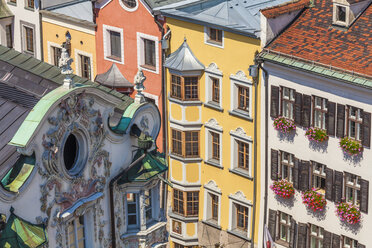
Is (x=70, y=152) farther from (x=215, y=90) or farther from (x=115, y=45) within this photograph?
(x=115, y=45)

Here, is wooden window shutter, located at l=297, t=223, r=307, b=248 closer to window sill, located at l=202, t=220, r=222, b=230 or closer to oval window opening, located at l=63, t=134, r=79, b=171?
window sill, located at l=202, t=220, r=222, b=230

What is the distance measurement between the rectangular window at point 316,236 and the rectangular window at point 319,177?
2.27m

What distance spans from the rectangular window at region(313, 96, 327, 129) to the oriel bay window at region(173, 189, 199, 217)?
12.0 meters

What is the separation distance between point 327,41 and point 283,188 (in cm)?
856

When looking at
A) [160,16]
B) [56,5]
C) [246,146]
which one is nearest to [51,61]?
[56,5]

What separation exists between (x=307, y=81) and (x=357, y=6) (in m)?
4.93

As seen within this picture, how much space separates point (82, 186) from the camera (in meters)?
54.8

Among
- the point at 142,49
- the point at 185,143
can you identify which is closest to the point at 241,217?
the point at 185,143

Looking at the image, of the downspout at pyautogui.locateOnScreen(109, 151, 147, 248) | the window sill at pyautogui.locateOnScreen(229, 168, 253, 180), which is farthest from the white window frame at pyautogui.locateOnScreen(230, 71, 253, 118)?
the downspout at pyautogui.locateOnScreen(109, 151, 147, 248)

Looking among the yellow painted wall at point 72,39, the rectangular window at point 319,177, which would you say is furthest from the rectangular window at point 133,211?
the yellow painted wall at point 72,39

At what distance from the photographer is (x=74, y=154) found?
5428 cm

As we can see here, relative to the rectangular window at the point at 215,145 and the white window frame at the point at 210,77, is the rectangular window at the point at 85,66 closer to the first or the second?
the white window frame at the point at 210,77

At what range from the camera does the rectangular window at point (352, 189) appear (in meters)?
70.1

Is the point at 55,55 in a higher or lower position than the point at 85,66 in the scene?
higher
